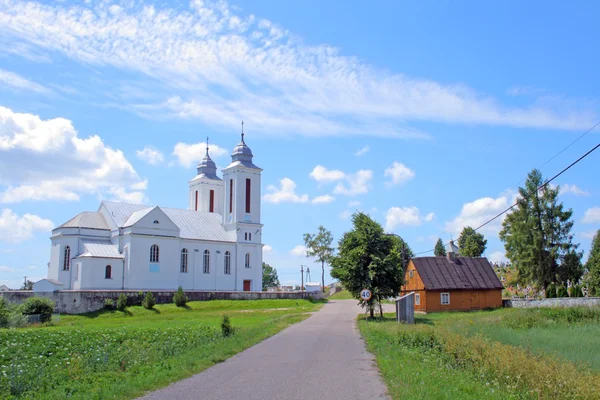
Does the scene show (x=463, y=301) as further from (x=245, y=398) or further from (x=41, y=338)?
(x=245, y=398)

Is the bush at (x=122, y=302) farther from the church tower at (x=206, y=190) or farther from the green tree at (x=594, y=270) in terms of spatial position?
the green tree at (x=594, y=270)

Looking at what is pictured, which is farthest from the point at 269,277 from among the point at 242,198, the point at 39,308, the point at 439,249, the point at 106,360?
the point at 106,360

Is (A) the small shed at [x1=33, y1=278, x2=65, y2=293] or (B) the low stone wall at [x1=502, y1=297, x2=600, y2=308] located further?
(A) the small shed at [x1=33, y1=278, x2=65, y2=293]

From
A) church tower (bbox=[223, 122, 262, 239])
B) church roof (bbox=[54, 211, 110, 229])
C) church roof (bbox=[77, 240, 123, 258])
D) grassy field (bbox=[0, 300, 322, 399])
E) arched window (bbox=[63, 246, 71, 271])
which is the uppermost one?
church tower (bbox=[223, 122, 262, 239])

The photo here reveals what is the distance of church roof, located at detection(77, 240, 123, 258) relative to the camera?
57625 millimetres

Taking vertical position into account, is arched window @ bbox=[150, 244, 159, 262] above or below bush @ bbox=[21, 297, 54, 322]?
above

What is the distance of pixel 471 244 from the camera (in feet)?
288

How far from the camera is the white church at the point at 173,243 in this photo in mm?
57938

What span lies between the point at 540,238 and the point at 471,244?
117 feet

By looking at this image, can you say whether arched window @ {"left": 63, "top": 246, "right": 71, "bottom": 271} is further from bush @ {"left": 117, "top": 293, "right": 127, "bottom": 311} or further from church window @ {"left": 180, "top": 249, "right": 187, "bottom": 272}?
church window @ {"left": 180, "top": 249, "right": 187, "bottom": 272}

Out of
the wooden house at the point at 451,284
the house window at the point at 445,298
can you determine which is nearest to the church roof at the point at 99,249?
the wooden house at the point at 451,284

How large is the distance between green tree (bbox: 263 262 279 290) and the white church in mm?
49166

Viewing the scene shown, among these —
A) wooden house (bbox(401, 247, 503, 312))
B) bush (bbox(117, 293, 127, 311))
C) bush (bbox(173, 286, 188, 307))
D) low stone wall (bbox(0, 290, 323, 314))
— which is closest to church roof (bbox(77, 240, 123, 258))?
low stone wall (bbox(0, 290, 323, 314))

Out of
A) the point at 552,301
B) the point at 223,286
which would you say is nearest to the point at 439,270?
the point at 552,301
